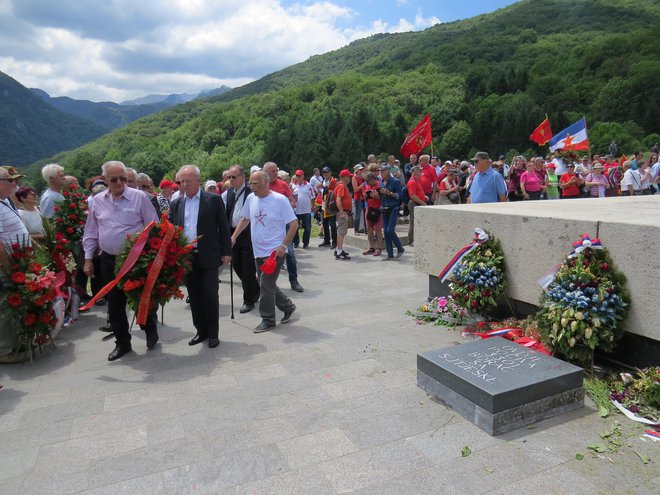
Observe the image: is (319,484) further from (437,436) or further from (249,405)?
(249,405)

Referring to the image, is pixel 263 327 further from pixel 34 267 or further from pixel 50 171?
pixel 50 171

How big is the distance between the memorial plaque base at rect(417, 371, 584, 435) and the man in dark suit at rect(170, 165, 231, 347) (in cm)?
273

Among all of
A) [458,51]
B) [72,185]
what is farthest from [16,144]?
[72,185]

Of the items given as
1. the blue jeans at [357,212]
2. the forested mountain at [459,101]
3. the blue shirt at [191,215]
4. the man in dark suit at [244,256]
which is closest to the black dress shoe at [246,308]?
the man in dark suit at [244,256]

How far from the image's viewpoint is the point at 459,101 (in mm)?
78250

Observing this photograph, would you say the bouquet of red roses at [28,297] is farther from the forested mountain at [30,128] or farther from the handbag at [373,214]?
the forested mountain at [30,128]

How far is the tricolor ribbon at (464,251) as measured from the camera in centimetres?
507

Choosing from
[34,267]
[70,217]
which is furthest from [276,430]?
[70,217]

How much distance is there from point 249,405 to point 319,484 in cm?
116

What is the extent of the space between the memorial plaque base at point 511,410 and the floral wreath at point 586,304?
0.45m

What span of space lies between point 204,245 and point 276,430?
2475mm

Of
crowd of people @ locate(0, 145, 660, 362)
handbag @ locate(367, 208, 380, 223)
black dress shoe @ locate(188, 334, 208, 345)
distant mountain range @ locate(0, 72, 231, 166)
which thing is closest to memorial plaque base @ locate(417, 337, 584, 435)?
crowd of people @ locate(0, 145, 660, 362)

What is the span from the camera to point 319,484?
277cm

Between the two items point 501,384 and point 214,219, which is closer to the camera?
point 501,384
